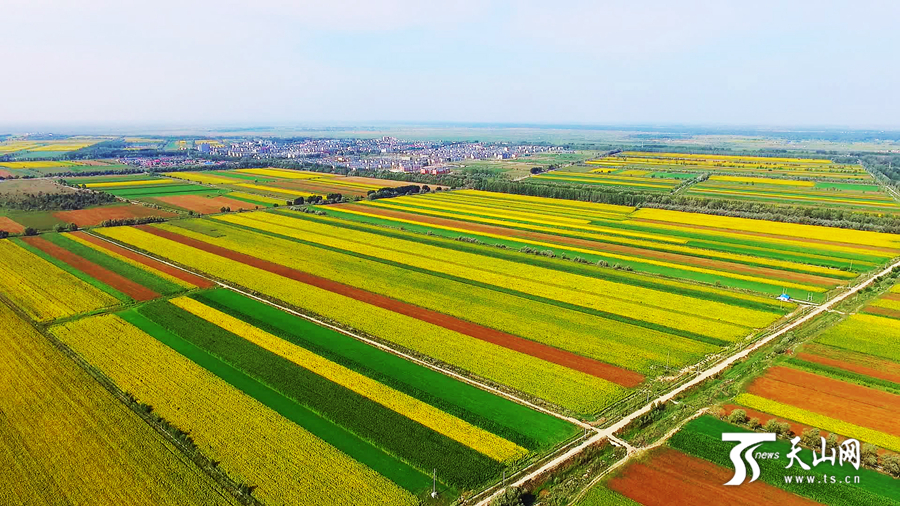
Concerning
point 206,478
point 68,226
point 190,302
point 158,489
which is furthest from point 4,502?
point 68,226

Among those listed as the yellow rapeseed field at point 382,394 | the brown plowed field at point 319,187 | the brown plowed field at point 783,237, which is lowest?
the yellow rapeseed field at point 382,394

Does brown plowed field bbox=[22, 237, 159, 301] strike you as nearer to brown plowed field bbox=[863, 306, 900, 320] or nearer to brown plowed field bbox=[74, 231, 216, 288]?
brown plowed field bbox=[74, 231, 216, 288]

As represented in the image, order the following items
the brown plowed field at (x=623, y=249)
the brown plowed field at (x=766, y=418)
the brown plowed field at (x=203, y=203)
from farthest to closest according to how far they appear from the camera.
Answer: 1. the brown plowed field at (x=203, y=203)
2. the brown plowed field at (x=623, y=249)
3. the brown plowed field at (x=766, y=418)

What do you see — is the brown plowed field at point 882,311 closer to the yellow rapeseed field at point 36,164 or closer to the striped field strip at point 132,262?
the striped field strip at point 132,262

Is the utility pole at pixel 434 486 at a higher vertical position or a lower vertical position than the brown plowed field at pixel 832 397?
lower

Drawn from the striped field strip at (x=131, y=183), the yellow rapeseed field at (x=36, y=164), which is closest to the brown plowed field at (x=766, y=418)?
the striped field strip at (x=131, y=183)

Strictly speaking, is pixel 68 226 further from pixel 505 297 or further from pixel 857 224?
pixel 857 224
